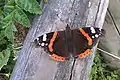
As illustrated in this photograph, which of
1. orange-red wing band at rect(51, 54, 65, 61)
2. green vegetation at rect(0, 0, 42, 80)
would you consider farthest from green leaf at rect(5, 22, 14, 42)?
orange-red wing band at rect(51, 54, 65, 61)

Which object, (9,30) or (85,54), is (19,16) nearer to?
(9,30)

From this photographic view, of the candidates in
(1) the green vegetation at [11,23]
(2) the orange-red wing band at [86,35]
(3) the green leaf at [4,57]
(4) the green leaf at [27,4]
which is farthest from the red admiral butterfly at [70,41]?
(3) the green leaf at [4,57]

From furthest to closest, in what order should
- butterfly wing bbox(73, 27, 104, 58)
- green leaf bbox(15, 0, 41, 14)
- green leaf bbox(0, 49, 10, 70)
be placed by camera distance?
1. green leaf bbox(0, 49, 10, 70)
2. green leaf bbox(15, 0, 41, 14)
3. butterfly wing bbox(73, 27, 104, 58)

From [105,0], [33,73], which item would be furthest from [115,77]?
[33,73]

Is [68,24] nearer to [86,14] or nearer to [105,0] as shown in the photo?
[86,14]

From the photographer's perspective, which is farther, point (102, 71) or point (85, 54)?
point (102, 71)

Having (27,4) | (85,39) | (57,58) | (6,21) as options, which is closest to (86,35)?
(85,39)

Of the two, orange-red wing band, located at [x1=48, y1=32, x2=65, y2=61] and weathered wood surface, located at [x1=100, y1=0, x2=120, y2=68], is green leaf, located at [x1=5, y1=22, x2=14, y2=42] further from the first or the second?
weathered wood surface, located at [x1=100, y1=0, x2=120, y2=68]

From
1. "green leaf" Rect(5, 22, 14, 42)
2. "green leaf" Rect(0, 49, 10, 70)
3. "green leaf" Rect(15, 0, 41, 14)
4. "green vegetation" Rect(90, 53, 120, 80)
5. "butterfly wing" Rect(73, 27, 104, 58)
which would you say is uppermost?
"green leaf" Rect(15, 0, 41, 14)

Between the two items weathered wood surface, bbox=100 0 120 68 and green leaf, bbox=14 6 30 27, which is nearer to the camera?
green leaf, bbox=14 6 30 27
